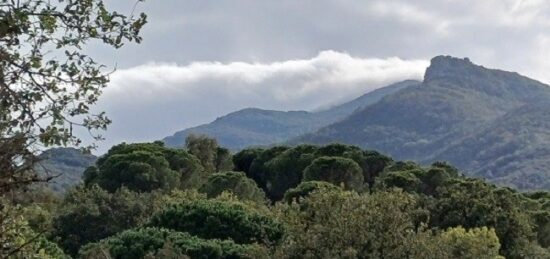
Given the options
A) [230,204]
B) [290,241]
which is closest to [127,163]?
[230,204]

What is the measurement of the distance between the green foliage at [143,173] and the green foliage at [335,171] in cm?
1083

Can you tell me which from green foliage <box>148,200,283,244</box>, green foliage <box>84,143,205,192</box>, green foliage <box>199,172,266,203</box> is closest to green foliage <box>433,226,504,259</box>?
green foliage <box>148,200,283,244</box>

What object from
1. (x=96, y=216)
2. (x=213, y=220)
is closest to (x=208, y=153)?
(x=96, y=216)

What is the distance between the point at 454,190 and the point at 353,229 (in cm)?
2528

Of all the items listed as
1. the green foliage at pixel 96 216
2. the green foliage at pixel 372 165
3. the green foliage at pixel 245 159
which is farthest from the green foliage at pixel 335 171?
the green foliage at pixel 96 216

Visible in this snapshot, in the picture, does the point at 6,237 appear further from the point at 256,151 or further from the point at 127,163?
the point at 256,151

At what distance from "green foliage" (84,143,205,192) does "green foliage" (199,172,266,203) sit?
4.79 m

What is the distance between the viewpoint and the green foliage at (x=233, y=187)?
65062 millimetres

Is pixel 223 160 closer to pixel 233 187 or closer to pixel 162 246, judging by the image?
pixel 233 187

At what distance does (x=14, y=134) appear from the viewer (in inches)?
278

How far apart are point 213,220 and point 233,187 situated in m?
23.5

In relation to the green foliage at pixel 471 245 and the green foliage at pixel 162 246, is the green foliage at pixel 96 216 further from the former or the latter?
the green foliage at pixel 471 245

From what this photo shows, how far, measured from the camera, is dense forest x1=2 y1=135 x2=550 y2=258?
24.5m

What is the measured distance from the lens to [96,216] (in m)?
50.9
